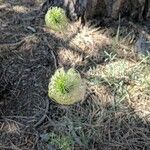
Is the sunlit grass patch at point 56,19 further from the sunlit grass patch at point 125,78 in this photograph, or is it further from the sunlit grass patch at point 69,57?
the sunlit grass patch at point 125,78

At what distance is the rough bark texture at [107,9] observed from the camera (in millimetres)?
2170

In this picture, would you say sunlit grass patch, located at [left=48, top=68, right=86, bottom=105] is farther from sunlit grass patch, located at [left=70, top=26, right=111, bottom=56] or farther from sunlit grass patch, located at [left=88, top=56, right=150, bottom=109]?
sunlit grass patch, located at [left=70, top=26, right=111, bottom=56]

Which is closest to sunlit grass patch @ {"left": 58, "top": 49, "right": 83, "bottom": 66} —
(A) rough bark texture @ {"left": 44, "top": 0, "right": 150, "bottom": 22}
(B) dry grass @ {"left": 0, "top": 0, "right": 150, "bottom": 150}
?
(B) dry grass @ {"left": 0, "top": 0, "right": 150, "bottom": 150}

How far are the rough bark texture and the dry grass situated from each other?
78 millimetres

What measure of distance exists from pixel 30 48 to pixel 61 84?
2.14 feet

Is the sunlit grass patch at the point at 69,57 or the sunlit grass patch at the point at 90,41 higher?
the sunlit grass patch at the point at 90,41

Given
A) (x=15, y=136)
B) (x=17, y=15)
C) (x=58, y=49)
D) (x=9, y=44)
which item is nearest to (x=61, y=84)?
(x=15, y=136)

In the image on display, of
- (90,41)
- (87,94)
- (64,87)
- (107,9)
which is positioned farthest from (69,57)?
(64,87)

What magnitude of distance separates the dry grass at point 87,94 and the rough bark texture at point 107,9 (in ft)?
0.26

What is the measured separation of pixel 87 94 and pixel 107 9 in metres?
0.58

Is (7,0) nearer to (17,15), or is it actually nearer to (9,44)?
(17,15)


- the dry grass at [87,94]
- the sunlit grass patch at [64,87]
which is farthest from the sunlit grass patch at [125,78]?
the sunlit grass patch at [64,87]

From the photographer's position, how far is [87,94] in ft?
6.36

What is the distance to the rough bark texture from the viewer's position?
2.17 m
